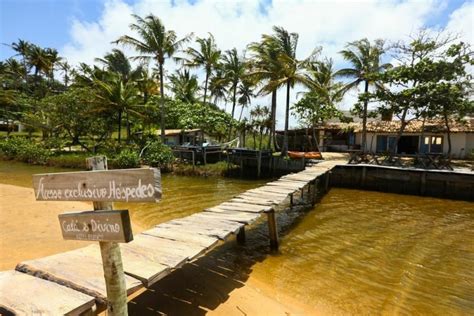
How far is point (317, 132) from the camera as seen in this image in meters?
29.5

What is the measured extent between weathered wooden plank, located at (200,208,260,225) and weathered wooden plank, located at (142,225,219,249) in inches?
50.4

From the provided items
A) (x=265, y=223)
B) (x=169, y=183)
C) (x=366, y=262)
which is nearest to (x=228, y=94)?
(x=169, y=183)

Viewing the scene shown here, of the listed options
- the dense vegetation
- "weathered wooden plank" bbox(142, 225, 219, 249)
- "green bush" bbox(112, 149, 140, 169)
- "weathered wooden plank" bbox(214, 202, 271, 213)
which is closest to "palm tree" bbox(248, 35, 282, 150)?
the dense vegetation

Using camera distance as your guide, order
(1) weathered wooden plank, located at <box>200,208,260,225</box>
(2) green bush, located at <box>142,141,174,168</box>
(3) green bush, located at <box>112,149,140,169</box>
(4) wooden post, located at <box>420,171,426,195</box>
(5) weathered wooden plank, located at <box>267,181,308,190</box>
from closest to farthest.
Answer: (1) weathered wooden plank, located at <box>200,208,260,225</box> < (5) weathered wooden plank, located at <box>267,181,308,190</box> < (4) wooden post, located at <box>420,171,426,195</box> < (3) green bush, located at <box>112,149,140,169</box> < (2) green bush, located at <box>142,141,174,168</box>

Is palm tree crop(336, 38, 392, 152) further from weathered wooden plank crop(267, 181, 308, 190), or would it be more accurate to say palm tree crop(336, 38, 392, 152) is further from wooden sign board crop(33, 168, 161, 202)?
wooden sign board crop(33, 168, 161, 202)

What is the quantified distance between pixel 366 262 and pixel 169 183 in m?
11.9

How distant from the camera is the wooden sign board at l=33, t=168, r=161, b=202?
7.11 ft

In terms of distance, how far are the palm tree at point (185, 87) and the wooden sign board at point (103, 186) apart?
98.1ft

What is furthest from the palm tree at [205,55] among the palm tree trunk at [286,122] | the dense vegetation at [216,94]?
the palm tree trunk at [286,122]

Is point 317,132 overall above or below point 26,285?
above

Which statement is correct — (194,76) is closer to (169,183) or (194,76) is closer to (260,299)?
(169,183)

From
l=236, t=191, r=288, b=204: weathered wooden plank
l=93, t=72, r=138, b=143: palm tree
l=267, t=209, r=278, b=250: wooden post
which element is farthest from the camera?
l=93, t=72, r=138, b=143: palm tree

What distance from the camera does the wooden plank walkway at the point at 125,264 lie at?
10.5 ft

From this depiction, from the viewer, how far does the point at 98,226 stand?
94.0 inches
